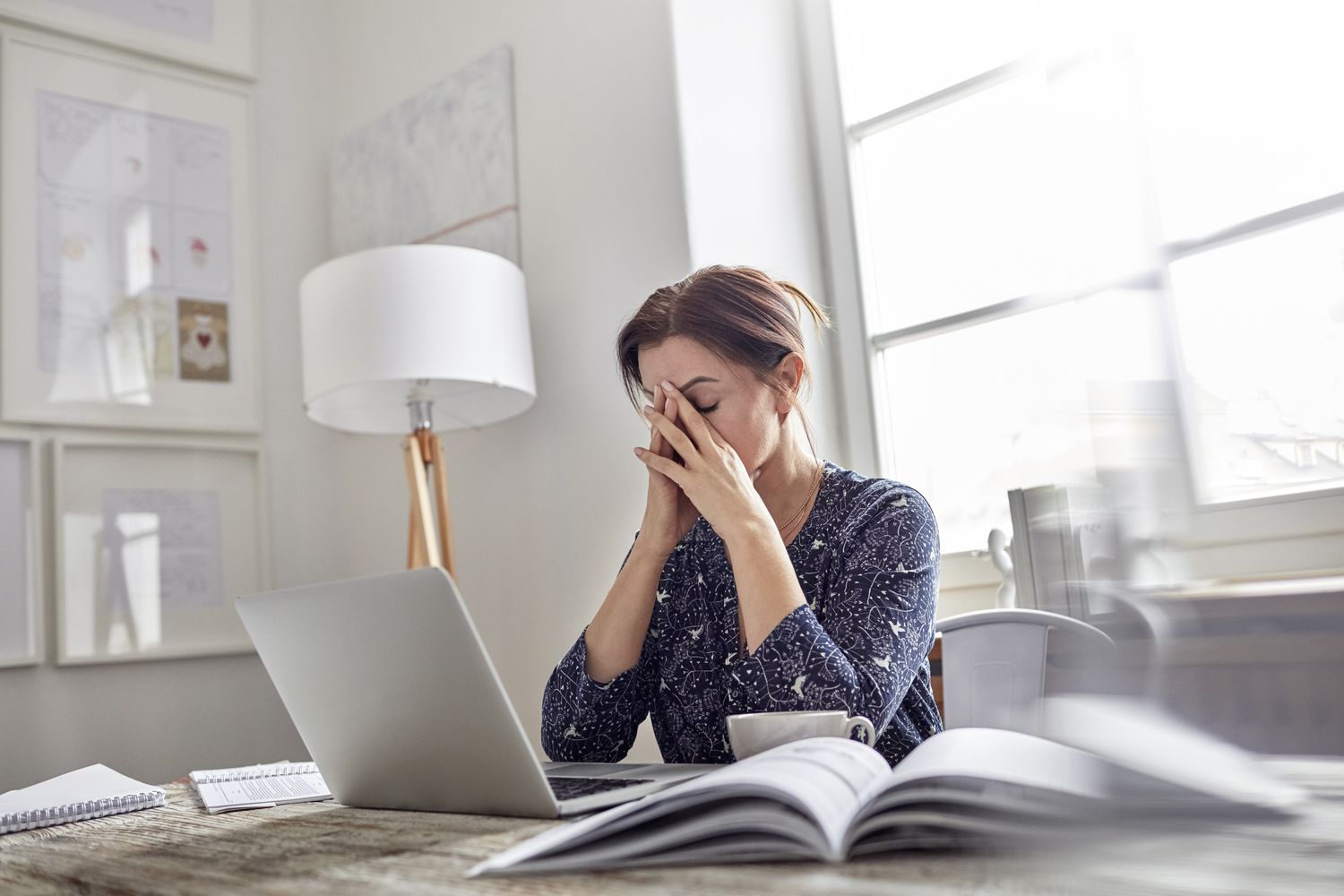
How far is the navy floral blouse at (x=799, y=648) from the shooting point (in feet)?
3.16

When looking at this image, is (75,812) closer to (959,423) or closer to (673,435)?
(673,435)

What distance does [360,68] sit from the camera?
8.91ft

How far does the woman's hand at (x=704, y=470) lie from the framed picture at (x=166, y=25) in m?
1.87

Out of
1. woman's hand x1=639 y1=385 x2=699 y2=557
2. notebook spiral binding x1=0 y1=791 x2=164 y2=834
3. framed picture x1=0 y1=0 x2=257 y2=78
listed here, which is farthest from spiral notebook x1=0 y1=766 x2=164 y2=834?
framed picture x1=0 y1=0 x2=257 y2=78

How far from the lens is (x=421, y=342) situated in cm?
184

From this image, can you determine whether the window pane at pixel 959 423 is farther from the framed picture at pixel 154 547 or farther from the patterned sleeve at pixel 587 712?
the framed picture at pixel 154 547

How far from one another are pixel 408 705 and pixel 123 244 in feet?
6.68

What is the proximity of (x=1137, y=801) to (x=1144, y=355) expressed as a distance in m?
0.11

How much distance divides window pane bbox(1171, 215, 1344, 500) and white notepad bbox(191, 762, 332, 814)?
2.88ft

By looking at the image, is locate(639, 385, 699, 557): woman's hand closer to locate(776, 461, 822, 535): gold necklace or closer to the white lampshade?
locate(776, 461, 822, 535): gold necklace

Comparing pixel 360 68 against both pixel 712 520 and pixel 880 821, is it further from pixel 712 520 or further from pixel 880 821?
pixel 880 821

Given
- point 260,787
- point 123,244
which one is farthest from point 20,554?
point 260,787

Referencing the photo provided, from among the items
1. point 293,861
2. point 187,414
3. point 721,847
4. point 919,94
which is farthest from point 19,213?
point 721,847

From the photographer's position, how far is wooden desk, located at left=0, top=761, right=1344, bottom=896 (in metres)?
0.28
